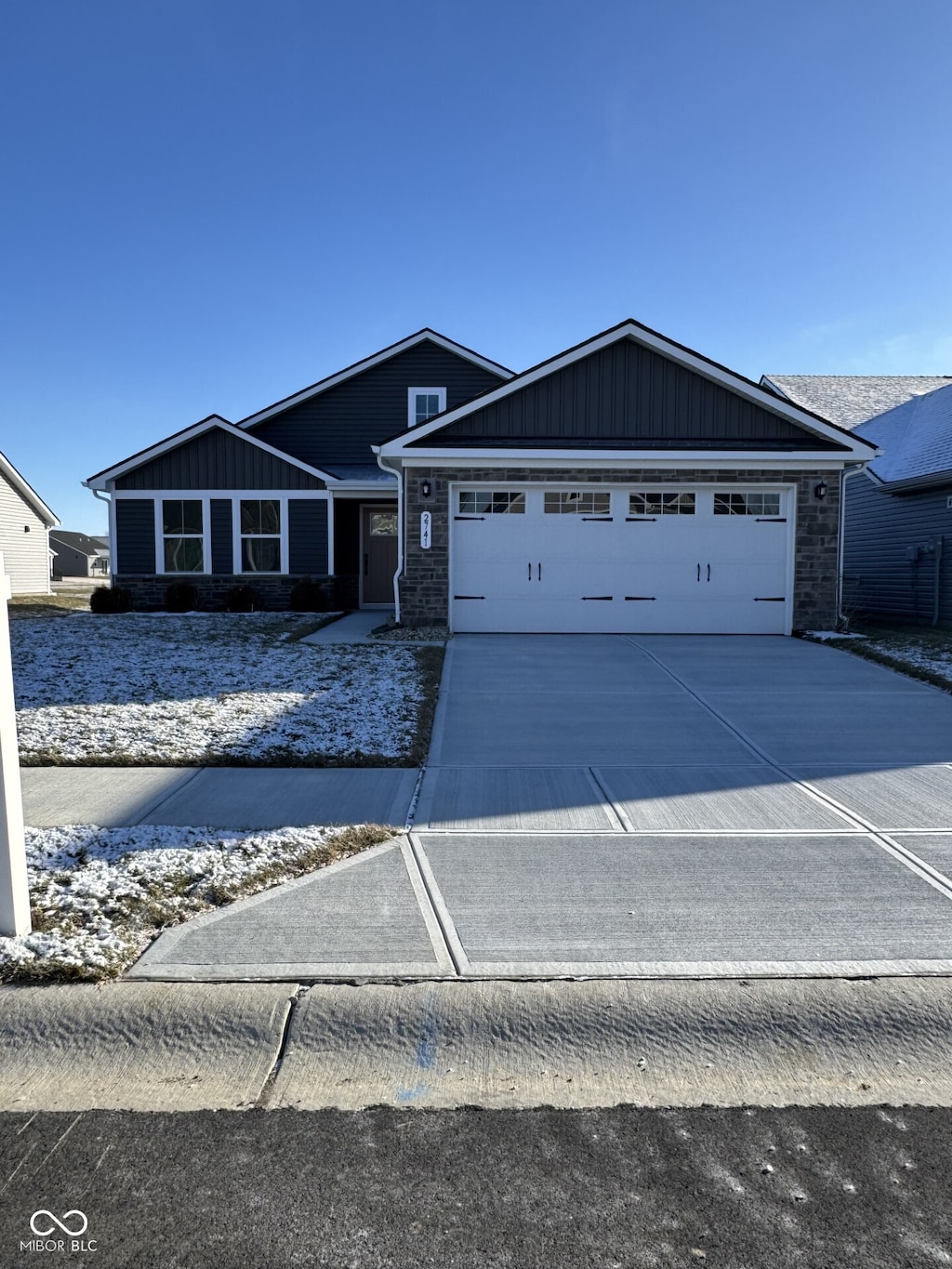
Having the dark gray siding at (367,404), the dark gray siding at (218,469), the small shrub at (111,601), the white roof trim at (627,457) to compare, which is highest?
the dark gray siding at (367,404)

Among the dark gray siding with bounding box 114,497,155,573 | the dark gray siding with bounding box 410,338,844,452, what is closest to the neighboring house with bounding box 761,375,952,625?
the dark gray siding with bounding box 410,338,844,452

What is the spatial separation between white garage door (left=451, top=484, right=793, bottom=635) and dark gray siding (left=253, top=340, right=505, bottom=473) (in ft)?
26.3

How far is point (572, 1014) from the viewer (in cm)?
303

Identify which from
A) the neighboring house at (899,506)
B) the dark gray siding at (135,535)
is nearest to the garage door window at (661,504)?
the neighboring house at (899,506)

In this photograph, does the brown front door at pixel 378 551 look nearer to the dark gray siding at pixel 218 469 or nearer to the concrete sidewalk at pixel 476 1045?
the dark gray siding at pixel 218 469

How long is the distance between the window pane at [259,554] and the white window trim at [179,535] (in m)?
0.75

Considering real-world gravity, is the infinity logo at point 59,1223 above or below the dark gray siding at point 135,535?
below

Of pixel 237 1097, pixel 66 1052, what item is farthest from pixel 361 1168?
pixel 66 1052

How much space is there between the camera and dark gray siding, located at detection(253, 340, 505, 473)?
20344mm

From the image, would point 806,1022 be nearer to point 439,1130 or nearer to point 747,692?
point 439,1130

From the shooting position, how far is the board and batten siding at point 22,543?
28.8 m

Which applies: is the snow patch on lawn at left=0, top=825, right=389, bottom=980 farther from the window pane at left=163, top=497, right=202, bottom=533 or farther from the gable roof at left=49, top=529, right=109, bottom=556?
the gable roof at left=49, top=529, right=109, bottom=556

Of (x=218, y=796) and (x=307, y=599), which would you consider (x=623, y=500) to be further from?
(x=218, y=796)

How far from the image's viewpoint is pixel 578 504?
13172 mm
